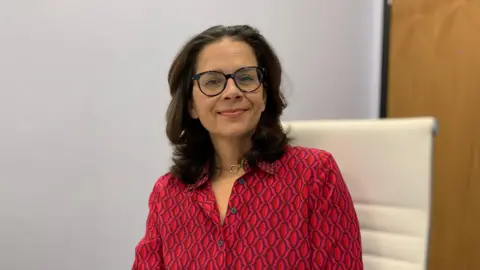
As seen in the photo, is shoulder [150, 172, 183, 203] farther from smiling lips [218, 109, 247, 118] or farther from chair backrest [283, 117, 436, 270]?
chair backrest [283, 117, 436, 270]

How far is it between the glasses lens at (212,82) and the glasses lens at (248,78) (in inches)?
1.6

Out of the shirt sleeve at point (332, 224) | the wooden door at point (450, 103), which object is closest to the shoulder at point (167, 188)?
the shirt sleeve at point (332, 224)

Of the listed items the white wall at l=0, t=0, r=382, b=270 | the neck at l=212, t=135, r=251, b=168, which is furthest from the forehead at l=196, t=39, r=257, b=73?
the white wall at l=0, t=0, r=382, b=270

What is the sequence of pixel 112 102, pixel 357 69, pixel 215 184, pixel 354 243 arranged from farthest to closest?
pixel 357 69, pixel 112 102, pixel 215 184, pixel 354 243

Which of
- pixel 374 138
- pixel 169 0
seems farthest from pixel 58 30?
pixel 374 138

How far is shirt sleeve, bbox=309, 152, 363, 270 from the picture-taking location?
1.04 metres

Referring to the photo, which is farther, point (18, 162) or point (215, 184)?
point (18, 162)

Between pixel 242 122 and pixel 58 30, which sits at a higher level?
pixel 58 30

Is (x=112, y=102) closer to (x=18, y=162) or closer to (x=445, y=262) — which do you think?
(x=18, y=162)

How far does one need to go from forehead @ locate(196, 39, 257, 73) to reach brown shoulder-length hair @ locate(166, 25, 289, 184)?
0.07ft

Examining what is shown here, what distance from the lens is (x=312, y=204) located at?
1.08m

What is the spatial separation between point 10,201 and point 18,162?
0.49 ft

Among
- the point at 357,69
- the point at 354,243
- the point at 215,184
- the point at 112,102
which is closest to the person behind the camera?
the point at 354,243

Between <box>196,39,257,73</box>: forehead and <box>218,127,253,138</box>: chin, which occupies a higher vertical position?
<box>196,39,257,73</box>: forehead
